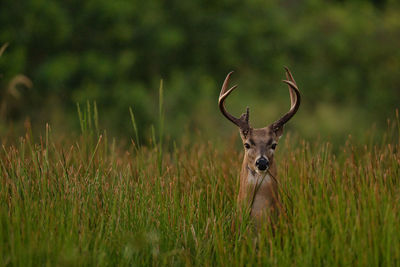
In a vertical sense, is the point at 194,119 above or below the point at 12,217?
above

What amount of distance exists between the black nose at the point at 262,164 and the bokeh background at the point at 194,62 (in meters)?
8.19

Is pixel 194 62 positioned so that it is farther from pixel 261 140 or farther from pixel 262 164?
pixel 262 164

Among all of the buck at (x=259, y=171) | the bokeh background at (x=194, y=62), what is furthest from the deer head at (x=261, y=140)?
the bokeh background at (x=194, y=62)

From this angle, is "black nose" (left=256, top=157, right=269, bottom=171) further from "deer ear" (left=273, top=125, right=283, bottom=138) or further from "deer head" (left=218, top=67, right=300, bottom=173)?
"deer ear" (left=273, top=125, right=283, bottom=138)

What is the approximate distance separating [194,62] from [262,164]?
43.7 ft

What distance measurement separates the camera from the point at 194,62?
688 inches

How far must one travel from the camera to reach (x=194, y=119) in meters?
14.9

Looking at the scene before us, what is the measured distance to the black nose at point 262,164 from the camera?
437 centimetres

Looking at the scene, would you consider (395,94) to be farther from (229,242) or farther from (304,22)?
(229,242)

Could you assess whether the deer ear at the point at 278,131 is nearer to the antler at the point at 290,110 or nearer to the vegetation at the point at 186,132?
the antler at the point at 290,110

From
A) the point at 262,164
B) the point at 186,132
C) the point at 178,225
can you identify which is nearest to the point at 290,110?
the point at 262,164

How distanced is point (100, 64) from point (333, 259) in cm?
1214

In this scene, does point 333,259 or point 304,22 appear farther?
point 304,22

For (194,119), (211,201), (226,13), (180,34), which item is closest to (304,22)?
(226,13)
